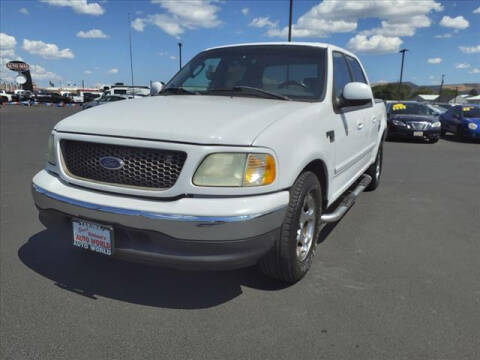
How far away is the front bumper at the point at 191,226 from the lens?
220 centimetres

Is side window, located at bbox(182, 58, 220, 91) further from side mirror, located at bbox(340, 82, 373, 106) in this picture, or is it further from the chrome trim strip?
the chrome trim strip

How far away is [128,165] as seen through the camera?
2.42 meters

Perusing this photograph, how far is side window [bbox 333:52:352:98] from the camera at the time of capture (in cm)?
354

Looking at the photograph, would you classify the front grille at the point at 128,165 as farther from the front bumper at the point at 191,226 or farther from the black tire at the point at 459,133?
the black tire at the point at 459,133

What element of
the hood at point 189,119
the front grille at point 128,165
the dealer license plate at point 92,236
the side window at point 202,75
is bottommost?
the dealer license plate at point 92,236

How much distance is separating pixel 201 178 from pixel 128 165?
49 cm

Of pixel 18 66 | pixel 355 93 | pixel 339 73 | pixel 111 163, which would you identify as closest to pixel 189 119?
pixel 111 163

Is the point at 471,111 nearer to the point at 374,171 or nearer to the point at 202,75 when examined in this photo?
the point at 374,171

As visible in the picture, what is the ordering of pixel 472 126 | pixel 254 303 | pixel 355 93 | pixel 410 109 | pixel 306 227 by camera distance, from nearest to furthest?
pixel 254 303
pixel 306 227
pixel 355 93
pixel 472 126
pixel 410 109

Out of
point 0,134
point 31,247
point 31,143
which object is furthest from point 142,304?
point 0,134

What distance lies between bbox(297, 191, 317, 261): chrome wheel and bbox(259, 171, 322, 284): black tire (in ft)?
0.06

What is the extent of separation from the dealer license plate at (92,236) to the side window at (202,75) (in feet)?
5.80

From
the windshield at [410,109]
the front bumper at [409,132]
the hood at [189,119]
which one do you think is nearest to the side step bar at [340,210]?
the hood at [189,119]

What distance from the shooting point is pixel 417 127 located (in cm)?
1306
